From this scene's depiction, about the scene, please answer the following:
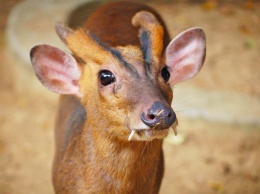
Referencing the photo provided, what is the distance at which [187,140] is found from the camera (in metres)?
6.65

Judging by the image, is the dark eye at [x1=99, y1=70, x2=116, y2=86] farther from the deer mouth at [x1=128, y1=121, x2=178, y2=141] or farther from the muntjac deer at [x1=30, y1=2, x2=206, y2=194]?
the deer mouth at [x1=128, y1=121, x2=178, y2=141]

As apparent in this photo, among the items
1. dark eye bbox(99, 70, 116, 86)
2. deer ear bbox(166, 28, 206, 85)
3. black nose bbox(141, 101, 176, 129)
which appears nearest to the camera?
black nose bbox(141, 101, 176, 129)

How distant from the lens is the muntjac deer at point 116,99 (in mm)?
3381

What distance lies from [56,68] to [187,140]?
9.19 feet

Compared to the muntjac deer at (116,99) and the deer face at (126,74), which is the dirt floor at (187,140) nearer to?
the muntjac deer at (116,99)

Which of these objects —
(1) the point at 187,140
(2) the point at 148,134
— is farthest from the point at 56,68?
(1) the point at 187,140

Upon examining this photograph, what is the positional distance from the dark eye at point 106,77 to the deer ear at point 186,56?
725mm

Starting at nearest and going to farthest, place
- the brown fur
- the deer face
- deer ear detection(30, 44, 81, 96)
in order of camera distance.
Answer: the deer face, the brown fur, deer ear detection(30, 44, 81, 96)

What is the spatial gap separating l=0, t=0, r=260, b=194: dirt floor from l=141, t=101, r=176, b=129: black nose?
2.95m

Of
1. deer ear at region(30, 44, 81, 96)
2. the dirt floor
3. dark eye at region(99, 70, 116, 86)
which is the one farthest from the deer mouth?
the dirt floor

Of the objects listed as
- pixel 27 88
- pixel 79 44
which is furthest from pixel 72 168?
pixel 27 88

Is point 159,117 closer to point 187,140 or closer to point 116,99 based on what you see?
point 116,99

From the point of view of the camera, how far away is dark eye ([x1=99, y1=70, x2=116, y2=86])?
360 centimetres

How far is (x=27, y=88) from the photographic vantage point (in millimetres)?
7473
